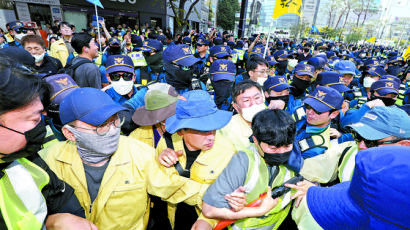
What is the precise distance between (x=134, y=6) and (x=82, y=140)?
88.3 feet

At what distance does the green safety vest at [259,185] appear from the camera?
1616 millimetres

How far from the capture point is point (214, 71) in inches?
165

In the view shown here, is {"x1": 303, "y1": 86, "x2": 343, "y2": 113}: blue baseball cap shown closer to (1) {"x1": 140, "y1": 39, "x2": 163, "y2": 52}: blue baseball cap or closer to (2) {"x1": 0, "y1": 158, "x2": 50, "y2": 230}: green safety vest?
(2) {"x1": 0, "y1": 158, "x2": 50, "y2": 230}: green safety vest

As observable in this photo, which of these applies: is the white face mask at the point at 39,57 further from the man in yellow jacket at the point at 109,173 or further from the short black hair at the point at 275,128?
the short black hair at the point at 275,128

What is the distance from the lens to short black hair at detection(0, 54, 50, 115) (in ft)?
3.48

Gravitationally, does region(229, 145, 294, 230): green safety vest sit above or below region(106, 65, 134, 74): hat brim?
below

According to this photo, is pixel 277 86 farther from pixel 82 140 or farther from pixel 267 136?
pixel 82 140

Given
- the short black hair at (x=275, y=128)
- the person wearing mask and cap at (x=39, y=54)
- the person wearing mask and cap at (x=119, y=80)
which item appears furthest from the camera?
the person wearing mask and cap at (x=39, y=54)

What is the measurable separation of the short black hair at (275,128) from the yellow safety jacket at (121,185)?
0.73 metres

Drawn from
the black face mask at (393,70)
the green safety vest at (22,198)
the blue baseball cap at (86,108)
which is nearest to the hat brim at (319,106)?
the blue baseball cap at (86,108)

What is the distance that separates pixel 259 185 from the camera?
5.36 feet

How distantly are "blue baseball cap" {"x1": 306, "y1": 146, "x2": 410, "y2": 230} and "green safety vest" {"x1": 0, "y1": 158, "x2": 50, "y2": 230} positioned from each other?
1.66 meters

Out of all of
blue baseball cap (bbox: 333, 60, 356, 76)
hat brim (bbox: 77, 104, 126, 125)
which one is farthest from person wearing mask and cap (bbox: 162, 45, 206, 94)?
blue baseball cap (bbox: 333, 60, 356, 76)

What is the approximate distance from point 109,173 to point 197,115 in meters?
0.91
